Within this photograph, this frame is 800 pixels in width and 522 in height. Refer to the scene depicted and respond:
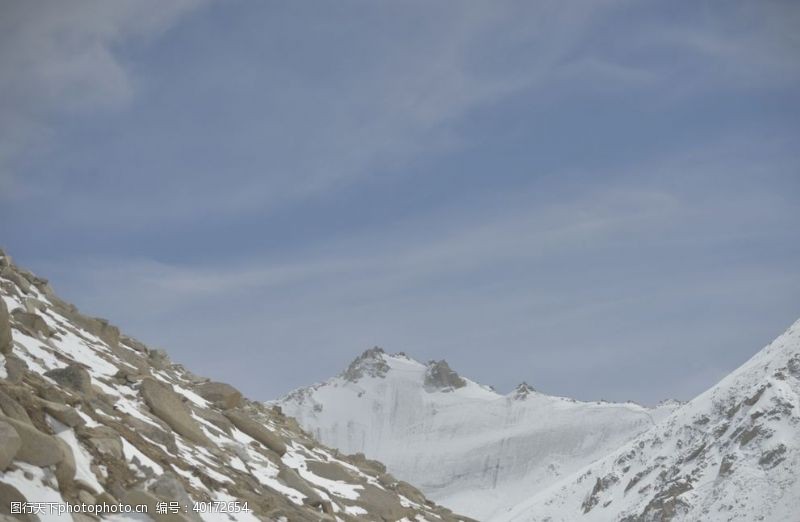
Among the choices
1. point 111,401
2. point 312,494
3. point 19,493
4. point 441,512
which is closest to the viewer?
point 19,493

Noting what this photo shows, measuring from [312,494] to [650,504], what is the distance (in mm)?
85963

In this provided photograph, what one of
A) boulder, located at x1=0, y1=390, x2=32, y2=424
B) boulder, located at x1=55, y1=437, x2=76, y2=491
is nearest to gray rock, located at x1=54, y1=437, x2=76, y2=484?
boulder, located at x1=55, y1=437, x2=76, y2=491

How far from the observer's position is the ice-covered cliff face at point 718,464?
3659 inches

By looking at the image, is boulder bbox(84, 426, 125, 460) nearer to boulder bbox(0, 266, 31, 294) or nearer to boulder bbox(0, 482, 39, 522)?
boulder bbox(0, 482, 39, 522)

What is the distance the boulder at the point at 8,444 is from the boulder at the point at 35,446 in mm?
204

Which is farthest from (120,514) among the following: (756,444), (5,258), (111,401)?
(756,444)

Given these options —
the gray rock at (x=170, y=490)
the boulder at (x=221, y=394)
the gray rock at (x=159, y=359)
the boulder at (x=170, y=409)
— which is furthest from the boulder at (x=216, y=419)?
the gray rock at (x=170, y=490)

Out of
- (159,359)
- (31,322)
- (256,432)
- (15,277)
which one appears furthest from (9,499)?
(159,359)

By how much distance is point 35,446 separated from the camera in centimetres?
1672

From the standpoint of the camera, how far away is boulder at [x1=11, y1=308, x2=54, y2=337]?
25.3 meters

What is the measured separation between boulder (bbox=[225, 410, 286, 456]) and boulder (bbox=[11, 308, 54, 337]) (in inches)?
316

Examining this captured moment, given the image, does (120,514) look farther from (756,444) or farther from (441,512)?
(756,444)

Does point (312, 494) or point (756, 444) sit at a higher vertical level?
point (756, 444)

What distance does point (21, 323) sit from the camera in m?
25.2
